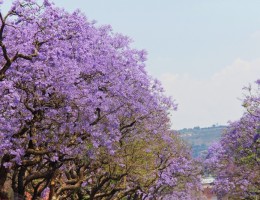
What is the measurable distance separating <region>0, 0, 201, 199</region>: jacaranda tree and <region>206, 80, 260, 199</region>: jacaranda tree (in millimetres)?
7422

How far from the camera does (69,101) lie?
61.9ft

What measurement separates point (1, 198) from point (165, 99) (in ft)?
44.1

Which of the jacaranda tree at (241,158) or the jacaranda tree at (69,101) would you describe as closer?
the jacaranda tree at (69,101)

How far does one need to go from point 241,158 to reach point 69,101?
1845 cm

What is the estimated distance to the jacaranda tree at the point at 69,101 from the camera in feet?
57.3

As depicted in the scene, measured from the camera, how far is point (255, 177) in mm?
35281

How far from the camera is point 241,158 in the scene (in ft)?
113

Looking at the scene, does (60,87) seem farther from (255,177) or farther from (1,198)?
(255,177)

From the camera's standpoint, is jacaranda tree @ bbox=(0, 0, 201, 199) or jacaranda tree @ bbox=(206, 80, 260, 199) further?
jacaranda tree @ bbox=(206, 80, 260, 199)

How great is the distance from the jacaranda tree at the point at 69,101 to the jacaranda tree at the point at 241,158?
742 cm

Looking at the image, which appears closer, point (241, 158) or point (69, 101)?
point (69, 101)

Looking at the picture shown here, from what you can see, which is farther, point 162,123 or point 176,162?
point 176,162

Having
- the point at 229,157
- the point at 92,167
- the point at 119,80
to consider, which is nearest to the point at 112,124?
the point at 119,80

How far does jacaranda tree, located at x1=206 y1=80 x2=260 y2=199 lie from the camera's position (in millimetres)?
33438
